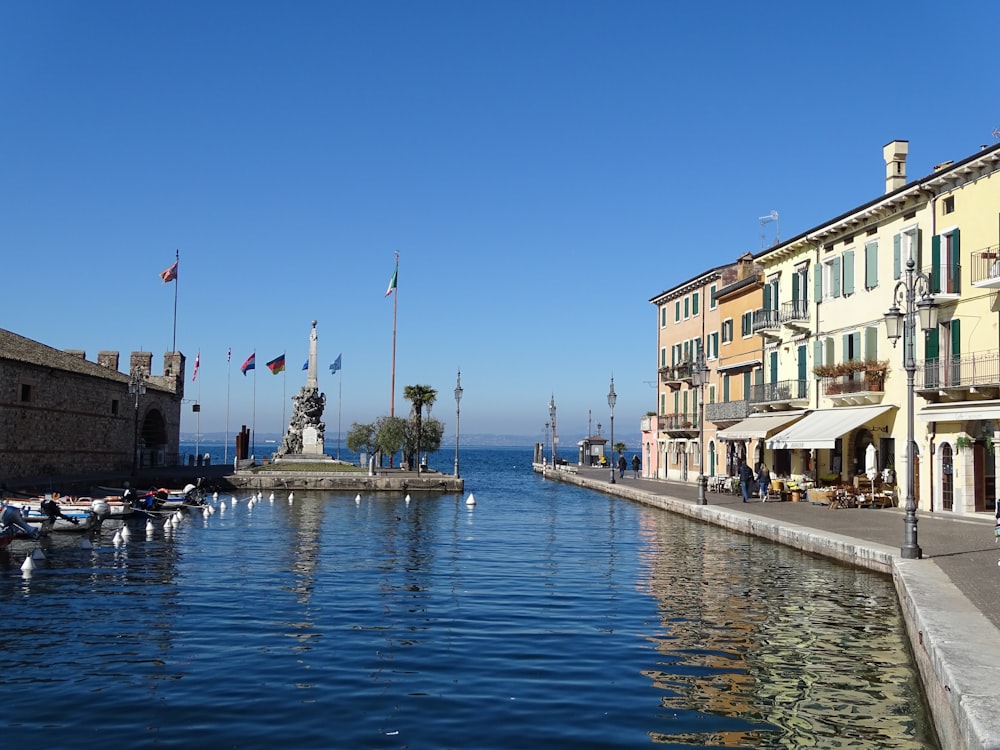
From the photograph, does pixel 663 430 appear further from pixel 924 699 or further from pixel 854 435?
pixel 924 699

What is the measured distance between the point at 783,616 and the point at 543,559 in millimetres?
9531

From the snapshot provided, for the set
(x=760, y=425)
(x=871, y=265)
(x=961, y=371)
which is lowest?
(x=760, y=425)

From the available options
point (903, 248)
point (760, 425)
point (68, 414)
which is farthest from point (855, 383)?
point (68, 414)

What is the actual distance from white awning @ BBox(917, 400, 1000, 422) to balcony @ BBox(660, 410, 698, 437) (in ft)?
79.3

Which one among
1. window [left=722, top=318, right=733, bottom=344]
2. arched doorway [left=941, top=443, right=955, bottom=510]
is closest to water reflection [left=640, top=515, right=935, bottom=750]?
arched doorway [left=941, top=443, right=955, bottom=510]

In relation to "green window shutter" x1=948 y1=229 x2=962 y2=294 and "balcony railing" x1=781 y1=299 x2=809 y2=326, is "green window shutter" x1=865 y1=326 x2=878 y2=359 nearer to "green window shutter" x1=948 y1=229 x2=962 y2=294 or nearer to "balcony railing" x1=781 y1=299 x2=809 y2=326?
"green window shutter" x1=948 y1=229 x2=962 y2=294

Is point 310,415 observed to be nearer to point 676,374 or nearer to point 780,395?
point 676,374

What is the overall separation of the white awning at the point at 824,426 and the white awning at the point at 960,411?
2.59 m

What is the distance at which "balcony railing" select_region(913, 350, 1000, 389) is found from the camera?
28625 mm

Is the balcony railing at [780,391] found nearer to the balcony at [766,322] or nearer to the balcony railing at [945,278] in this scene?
the balcony at [766,322]

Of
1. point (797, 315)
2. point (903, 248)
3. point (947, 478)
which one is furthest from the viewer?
point (797, 315)

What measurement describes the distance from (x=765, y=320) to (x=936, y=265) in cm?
1294

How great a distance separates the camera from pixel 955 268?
30516mm

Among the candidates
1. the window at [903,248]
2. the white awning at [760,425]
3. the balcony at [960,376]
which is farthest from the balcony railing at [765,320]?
the balcony at [960,376]
